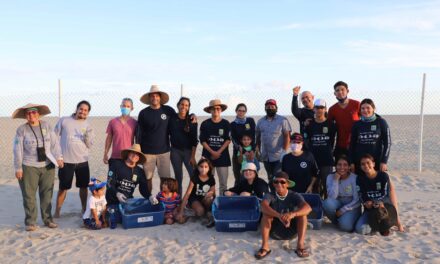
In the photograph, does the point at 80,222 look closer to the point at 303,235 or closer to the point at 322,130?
the point at 303,235

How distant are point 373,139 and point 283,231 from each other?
191 centimetres

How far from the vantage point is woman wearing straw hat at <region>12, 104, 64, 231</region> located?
5688 millimetres

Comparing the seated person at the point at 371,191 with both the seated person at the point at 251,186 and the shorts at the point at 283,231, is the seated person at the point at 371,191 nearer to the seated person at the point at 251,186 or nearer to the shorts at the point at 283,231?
the shorts at the point at 283,231

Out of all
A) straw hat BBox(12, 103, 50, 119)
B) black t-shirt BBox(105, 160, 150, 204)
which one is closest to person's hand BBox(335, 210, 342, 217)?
black t-shirt BBox(105, 160, 150, 204)

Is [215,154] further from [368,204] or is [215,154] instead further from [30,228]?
[30,228]

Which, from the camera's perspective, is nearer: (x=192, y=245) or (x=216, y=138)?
(x=192, y=245)

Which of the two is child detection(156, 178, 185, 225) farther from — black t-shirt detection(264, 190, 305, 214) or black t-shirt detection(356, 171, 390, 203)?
black t-shirt detection(356, 171, 390, 203)

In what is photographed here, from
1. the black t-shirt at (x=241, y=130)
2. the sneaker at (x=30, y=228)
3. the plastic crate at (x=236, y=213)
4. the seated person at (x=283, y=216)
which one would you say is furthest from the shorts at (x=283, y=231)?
the sneaker at (x=30, y=228)

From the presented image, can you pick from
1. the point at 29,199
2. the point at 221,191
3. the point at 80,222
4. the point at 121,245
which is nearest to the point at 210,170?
the point at 221,191

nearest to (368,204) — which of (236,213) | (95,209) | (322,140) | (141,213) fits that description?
(322,140)

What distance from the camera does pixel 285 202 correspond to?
17.1ft

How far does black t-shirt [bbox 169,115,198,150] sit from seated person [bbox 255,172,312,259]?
2007mm

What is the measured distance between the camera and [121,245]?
526 centimetres

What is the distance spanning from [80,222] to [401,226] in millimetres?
4850
